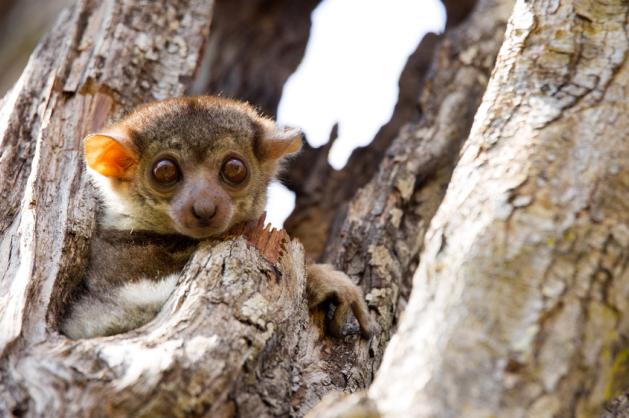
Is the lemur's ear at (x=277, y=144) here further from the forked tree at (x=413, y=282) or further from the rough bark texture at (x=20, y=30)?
the rough bark texture at (x=20, y=30)

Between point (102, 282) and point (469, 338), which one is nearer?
point (469, 338)

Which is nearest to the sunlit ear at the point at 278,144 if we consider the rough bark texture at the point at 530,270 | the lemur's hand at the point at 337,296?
the lemur's hand at the point at 337,296

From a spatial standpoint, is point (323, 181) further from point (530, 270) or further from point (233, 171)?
point (530, 270)

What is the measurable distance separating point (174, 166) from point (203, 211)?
390mm

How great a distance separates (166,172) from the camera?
3773 millimetres

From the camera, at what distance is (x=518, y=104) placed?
2.63m

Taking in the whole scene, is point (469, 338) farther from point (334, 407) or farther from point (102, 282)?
point (102, 282)

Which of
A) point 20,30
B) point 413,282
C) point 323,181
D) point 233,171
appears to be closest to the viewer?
point 413,282

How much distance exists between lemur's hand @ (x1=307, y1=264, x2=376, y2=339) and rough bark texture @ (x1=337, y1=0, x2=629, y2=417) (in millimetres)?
1089

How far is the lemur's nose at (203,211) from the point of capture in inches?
139

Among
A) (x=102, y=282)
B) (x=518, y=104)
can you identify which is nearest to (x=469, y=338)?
(x=518, y=104)

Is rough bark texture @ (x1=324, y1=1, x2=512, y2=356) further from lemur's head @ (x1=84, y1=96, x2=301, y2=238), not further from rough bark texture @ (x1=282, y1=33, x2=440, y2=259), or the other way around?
lemur's head @ (x1=84, y1=96, x2=301, y2=238)

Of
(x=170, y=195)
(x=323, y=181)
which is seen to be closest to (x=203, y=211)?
(x=170, y=195)

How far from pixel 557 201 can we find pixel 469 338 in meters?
0.49
